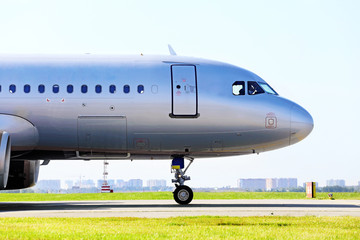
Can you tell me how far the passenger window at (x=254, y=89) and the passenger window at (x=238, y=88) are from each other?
30cm

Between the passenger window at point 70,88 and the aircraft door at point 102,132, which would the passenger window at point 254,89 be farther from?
the passenger window at point 70,88

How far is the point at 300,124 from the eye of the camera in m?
24.5

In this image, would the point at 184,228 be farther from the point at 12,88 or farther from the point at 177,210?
the point at 12,88

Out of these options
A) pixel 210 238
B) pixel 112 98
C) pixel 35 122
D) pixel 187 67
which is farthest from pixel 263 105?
pixel 210 238

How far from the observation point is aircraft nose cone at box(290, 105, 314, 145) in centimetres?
2445

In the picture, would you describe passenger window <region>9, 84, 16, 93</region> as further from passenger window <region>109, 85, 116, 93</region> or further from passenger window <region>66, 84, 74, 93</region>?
passenger window <region>109, 85, 116, 93</region>

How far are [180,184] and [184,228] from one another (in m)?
11.7

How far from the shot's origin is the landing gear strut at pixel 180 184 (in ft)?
79.6

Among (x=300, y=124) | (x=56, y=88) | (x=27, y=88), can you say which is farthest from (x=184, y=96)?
(x=27, y=88)

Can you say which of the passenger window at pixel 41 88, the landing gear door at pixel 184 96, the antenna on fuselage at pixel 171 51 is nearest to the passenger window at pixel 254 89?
the landing gear door at pixel 184 96

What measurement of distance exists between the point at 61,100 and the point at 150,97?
12.0 feet

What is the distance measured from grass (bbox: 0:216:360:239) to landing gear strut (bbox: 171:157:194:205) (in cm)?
864

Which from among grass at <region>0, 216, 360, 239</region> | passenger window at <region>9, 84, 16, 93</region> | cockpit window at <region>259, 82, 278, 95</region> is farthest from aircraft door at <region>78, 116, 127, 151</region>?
grass at <region>0, 216, 360, 239</region>

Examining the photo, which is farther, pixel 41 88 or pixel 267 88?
pixel 267 88
